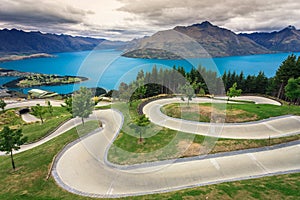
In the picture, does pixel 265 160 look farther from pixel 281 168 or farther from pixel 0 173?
pixel 0 173

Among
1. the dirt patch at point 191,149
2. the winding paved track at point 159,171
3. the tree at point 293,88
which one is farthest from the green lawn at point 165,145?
the tree at point 293,88

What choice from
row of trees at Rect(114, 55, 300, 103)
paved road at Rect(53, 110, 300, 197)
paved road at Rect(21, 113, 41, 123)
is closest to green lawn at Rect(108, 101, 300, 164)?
paved road at Rect(53, 110, 300, 197)

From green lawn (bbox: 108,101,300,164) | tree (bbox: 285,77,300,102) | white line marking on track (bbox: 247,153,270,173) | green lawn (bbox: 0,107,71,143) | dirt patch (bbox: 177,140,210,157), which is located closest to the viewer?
white line marking on track (bbox: 247,153,270,173)

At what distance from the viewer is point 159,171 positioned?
18.3 metres

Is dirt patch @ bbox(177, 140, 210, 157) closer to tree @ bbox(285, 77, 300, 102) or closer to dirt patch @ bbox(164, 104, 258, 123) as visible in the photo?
dirt patch @ bbox(164, 104, 258, 123)

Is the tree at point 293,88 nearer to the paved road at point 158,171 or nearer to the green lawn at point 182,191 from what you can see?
the paved road at point 158,171

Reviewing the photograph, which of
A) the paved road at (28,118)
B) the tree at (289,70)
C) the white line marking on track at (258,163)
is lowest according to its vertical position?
the paved road at (28,118)

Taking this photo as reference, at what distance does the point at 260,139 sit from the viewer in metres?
23.1

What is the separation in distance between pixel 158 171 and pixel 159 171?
0.32 ft

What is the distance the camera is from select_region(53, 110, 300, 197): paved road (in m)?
16.2

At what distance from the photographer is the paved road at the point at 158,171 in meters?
16.2

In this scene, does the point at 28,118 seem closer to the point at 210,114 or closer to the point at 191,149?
the point at 210,114

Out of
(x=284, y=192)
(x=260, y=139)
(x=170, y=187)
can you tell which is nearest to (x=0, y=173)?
(x=170, y=187)

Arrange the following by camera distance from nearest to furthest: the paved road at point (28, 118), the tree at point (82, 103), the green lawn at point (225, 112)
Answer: the tree at point (82, 103) → the green lawn at point (225, 112) → the paved road at point (28, 118)
